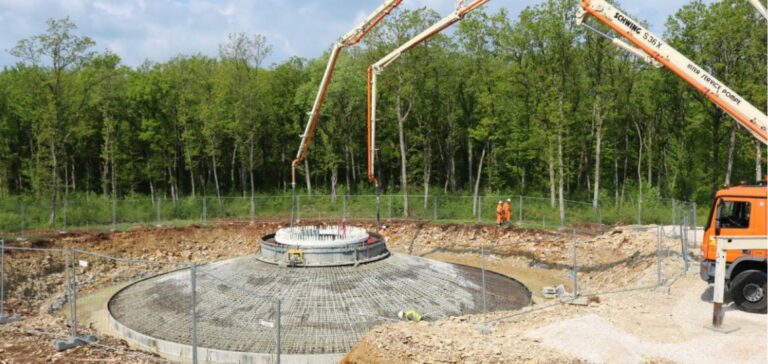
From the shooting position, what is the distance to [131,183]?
54.5m

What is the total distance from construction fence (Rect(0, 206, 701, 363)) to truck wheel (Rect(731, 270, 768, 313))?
136 inches

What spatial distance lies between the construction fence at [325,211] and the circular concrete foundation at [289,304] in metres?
14.5

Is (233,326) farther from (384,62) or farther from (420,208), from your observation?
(420,208)

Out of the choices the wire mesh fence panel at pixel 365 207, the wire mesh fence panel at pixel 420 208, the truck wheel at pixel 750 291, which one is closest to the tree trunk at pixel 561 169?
the wire mesh fence panel at pixel 420 208

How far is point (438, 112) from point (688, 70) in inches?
1352

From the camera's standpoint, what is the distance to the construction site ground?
1147 cm

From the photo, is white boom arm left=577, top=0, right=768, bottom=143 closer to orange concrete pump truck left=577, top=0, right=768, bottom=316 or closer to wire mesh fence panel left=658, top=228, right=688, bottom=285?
orange concrete pump truck left=577, top=0, right=768, bottom=316

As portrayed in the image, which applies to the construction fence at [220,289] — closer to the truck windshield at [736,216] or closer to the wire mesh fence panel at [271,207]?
the truck windshield at [736,216]

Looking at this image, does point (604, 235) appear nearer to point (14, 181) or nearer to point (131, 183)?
point (131, 183)

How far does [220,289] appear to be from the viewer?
18.7 metres

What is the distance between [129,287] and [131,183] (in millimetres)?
36095

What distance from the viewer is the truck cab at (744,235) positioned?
15016 millimetres

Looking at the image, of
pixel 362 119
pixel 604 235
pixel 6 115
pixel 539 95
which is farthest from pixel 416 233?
pixel 6 115

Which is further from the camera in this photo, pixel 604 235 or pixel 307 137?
pixel 604 235
